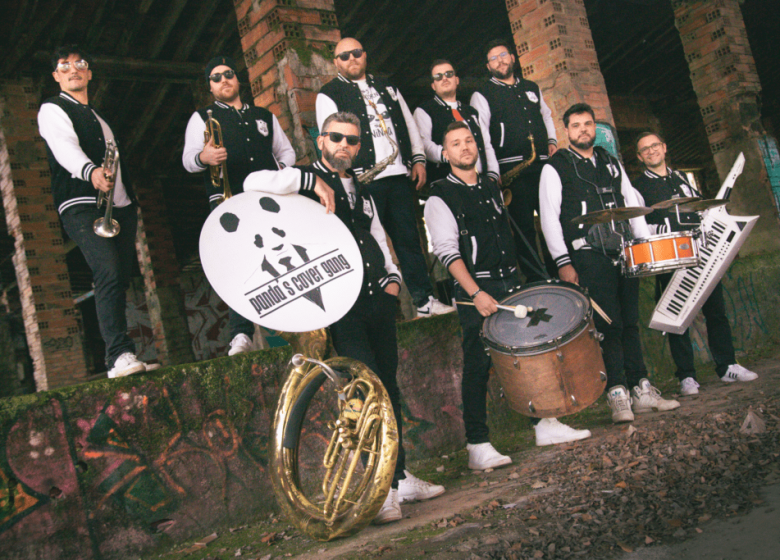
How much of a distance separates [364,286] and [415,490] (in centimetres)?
118

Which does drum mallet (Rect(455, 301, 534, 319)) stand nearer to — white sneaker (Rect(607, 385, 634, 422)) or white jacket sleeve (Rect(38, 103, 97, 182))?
white sneaker (Rect(607, 385, 634, 422))

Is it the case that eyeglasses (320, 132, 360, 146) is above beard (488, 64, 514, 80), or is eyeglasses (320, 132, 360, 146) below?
below

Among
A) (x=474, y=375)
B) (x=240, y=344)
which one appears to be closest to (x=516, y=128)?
(x=474, y=375)

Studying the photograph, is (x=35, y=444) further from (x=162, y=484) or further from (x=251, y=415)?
(x=251, y=415)

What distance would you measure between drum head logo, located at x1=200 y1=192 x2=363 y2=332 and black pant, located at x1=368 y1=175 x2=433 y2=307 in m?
1.57

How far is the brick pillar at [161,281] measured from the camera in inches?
497

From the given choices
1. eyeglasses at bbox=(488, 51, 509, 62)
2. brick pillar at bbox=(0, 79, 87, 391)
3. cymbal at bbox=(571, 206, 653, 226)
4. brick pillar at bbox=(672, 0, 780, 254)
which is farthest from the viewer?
brick pillar at bbox=(672, 0, 780, 254)

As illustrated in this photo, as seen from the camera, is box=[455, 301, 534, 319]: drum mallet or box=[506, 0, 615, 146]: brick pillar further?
box=[506, 0, 615, 146]: brick pillar

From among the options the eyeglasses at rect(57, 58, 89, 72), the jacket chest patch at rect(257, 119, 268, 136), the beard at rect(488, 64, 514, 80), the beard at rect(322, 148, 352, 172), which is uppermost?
the eyeglasses at rect(57, 58, 89, 72)

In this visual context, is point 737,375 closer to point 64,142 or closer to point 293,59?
point 293,59

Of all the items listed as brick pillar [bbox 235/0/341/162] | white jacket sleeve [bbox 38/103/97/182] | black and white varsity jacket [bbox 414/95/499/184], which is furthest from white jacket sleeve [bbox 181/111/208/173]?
black and white varsity jacket [bbox 414/95/499/184]

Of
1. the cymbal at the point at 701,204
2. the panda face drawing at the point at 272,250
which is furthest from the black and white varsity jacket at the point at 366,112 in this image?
the cymbal at the point at 701,204

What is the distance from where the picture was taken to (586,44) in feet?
21.2

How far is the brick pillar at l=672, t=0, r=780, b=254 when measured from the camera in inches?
332
